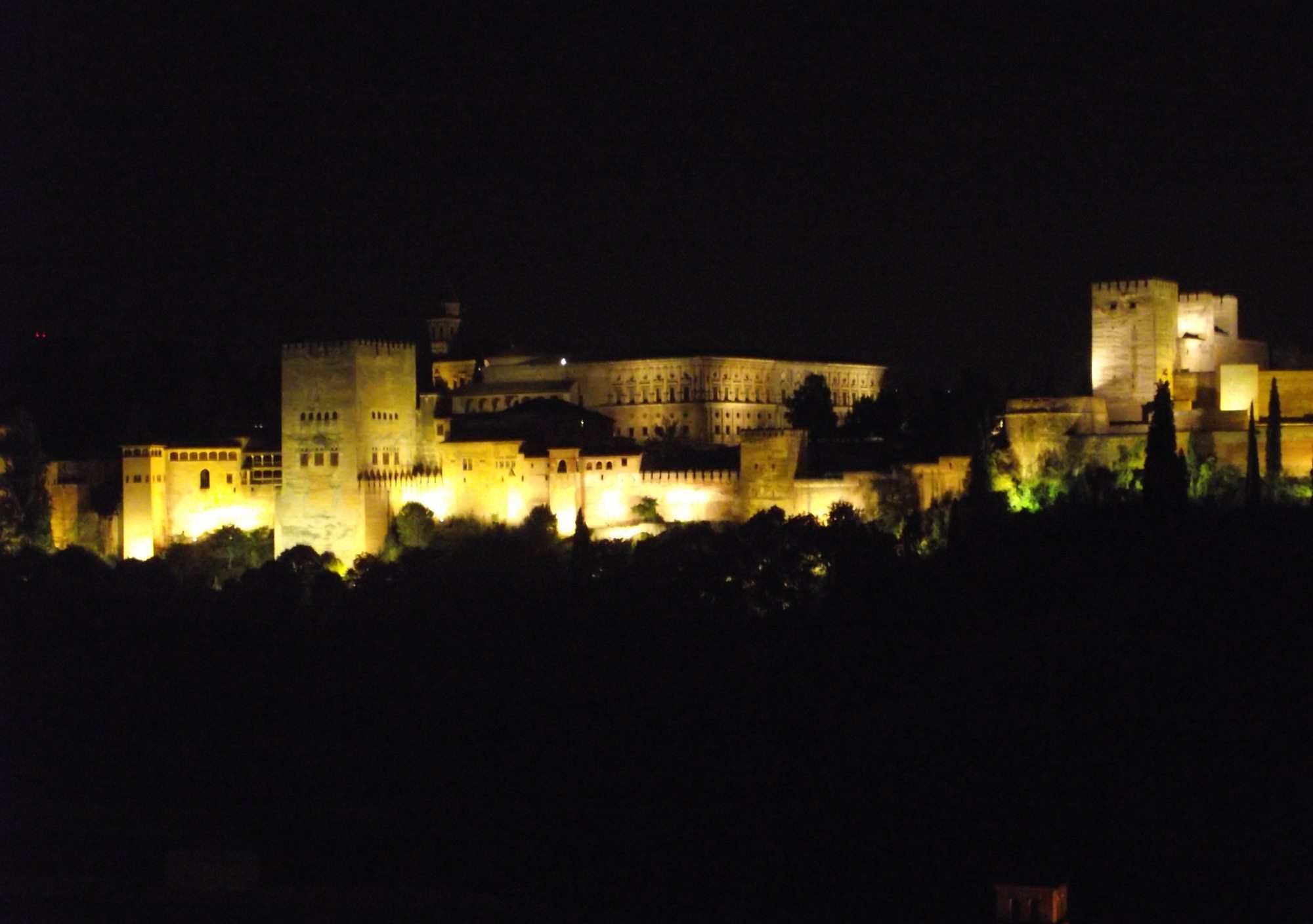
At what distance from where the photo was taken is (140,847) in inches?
1619

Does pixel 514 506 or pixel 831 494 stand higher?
pixel 831 494

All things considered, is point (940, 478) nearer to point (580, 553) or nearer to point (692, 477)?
point (692, 477)

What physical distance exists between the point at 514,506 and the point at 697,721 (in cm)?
1451

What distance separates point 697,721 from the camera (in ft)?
147

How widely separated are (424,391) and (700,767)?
25.4m

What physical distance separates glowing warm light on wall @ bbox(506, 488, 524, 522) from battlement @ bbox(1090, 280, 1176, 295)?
43.9 feet

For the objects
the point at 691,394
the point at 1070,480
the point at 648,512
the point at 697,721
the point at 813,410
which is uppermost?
the point at 691,394

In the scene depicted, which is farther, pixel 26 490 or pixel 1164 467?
pixel 26 490

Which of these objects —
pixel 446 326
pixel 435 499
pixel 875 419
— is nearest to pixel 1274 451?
pixel 875 419

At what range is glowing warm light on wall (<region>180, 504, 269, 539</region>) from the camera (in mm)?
59688

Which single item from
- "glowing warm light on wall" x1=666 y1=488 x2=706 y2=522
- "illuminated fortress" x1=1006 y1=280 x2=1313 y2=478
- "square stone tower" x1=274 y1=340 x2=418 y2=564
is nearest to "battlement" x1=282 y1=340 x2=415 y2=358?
"square stone tower" x1=274 y1=340 x2=418 y2=564

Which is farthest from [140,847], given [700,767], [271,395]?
[271,395]

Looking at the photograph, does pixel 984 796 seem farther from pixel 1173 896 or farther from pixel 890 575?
pixel 890 575

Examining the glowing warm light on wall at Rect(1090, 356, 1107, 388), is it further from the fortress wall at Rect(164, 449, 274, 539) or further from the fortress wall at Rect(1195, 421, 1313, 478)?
the fortress wall at Rect(164, 449, 274, 539)
